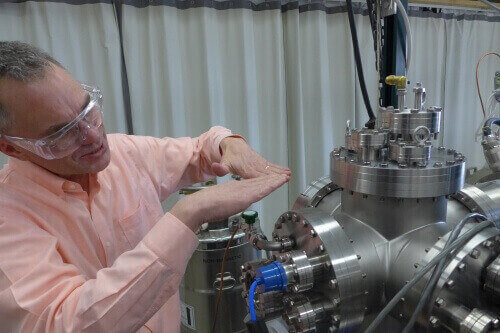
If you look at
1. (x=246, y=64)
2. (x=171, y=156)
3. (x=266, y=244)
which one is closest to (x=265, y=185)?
(x=266, y=244)

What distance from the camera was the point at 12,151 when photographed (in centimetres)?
71

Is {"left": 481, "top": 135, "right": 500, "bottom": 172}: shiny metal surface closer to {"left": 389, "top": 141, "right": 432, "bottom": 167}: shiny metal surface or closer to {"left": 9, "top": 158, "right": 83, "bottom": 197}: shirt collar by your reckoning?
{"left": 389, "top": 141, "right": 432, "bottom": 167}: shiny metal surface

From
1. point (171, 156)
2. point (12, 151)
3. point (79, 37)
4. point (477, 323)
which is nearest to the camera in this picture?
point (477, 323)

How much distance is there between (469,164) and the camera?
8.48ft

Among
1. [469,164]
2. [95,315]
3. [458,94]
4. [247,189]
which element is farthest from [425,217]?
[469,164]

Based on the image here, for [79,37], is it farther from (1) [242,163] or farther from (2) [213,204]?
(2) [213,204]

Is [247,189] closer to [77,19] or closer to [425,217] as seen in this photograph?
[425,217]

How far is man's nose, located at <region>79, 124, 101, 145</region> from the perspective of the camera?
0.70 metres

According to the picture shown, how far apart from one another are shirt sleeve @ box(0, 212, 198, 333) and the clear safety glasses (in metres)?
0.14

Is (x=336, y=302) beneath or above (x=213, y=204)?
beneath

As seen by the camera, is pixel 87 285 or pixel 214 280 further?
pixel 214 280

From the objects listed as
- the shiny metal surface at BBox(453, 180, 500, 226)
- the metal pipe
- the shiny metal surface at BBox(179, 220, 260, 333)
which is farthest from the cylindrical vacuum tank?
the shiny metal surface at BBox(453, 180, 500, 226)

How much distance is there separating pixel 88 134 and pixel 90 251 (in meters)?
0.26

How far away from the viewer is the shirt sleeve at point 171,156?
3.26 ft
